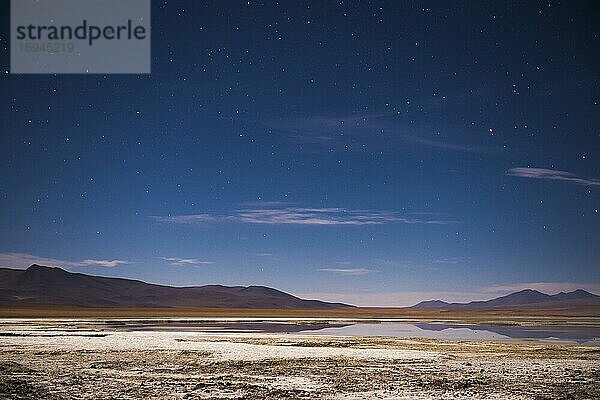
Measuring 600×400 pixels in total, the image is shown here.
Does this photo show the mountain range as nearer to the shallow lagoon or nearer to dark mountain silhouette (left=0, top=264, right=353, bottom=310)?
dark mountain silhouette (left=0, top=264, right=353, bottom=310)

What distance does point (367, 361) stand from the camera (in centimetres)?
2014

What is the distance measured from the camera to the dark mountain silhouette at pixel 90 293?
17138 cm

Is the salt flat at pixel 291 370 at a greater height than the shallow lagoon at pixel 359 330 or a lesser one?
greater

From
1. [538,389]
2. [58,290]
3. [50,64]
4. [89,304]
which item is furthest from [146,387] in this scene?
[58,290]

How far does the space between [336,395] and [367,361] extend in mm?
6239

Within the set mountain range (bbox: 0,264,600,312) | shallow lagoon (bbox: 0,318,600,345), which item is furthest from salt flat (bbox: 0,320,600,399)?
mountain range (bbox: 0,264,600,312)

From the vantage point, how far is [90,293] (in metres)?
183

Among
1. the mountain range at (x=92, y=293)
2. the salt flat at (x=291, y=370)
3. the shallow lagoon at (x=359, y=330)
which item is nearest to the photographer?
the salt flat at (x=291, y=370)

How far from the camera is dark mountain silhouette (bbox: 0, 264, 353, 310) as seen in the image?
171 m

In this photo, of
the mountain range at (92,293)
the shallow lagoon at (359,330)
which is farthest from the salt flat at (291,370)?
the mountain range at (92,293)

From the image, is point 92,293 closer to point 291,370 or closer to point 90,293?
point 90,293

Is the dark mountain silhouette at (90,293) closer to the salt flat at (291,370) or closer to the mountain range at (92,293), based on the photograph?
the mountain range at (92,293)

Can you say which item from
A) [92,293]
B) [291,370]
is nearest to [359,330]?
[291,370]

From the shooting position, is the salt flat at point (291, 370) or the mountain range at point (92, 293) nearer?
the salt flat at point (291, 370)
